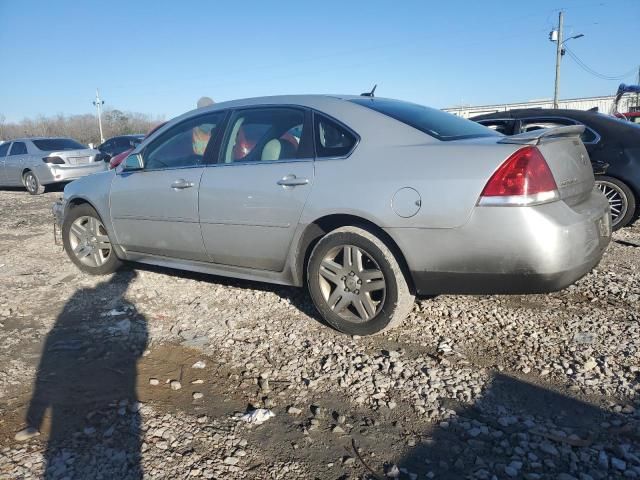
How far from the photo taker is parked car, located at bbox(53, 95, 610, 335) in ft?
8.91

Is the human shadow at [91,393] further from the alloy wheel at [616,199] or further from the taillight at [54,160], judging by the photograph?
the taillight at [54,160]

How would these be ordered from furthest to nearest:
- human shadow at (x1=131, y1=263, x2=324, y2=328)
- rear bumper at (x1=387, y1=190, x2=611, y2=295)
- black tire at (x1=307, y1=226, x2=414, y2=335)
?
human shadow at (x1=131, y1=263, x2=324, y2=328)
black tire at (x1=307, y1=226, x2=414, y2=335)
rear bumper at (x1=387, y1=190, x2=611, y2=295)

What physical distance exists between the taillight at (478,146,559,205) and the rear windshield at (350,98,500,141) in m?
0.54

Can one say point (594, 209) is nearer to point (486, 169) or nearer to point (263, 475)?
point (486, 169)

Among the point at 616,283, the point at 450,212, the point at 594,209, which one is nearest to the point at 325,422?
the point at 450,212

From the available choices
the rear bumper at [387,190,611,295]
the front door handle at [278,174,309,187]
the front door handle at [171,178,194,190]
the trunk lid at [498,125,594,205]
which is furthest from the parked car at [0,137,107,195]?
the trunk lid at [498,125,594,205]

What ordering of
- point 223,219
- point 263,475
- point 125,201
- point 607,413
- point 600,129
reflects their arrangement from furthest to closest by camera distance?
1. point 600,129
2. point 125,201
3. point 223,219
4. point 607,413
5. point 263,475

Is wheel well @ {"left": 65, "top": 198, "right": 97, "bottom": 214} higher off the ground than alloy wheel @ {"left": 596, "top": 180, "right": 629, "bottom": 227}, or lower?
higher

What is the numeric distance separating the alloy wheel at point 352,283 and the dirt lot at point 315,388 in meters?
0.21

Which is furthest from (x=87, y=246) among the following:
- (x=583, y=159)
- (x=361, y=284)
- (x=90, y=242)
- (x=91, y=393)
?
(x=583, y=159)

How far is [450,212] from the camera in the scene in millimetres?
2770

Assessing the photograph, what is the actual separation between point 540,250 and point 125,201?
3.42 meters

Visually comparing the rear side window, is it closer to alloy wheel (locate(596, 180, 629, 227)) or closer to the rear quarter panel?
the rear quarter panel

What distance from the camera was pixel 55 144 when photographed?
43.4 ft
